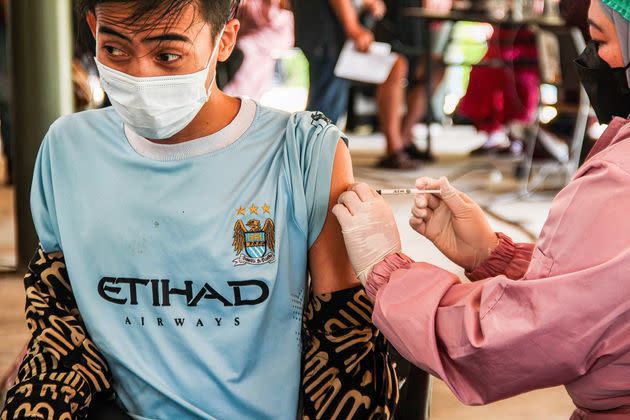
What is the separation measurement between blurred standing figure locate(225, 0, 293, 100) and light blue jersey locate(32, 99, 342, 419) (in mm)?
3629

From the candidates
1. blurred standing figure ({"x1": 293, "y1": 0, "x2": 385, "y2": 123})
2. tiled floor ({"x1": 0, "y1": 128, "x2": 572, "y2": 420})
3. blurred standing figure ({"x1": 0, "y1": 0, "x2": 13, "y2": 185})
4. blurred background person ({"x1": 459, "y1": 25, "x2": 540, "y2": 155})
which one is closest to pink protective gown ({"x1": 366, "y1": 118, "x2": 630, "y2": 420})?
tiled floor ({"x1": 0, "y1": 128, "x2": 572, "y2": 420})

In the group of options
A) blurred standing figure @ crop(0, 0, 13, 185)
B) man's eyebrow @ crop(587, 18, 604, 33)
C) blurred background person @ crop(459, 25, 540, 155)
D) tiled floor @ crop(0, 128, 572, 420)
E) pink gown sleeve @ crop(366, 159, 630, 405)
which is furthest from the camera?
blurred background person @ crop(459, 25, 540, 155)

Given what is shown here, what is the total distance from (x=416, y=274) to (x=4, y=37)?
5.82m

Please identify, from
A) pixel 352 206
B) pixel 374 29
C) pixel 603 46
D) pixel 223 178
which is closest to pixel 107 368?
pixel 223 178

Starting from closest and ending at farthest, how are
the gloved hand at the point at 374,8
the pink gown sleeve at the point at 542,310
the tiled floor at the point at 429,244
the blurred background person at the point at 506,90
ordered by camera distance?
the pink gown sleeve at the point at 542,310 < the tiled floor at the point at 429,244 < the gloved hand at the point at 374,8 < the blurred background person at the point at 506,90

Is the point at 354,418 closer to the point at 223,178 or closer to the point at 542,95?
the point at 223,178

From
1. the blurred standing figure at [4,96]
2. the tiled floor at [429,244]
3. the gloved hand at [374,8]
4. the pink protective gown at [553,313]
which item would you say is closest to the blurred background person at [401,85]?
the gloved hand at [374,8]

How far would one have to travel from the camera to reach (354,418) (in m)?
1.36

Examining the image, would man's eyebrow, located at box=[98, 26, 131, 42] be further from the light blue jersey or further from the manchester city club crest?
the manchester city club crest

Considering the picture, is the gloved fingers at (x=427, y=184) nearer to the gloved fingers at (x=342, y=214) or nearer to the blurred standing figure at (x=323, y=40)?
the gloved fingers at (x=342, y=214)

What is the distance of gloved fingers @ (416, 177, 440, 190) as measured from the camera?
1446mm

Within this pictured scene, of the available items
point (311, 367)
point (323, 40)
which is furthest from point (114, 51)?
point (323, 40)

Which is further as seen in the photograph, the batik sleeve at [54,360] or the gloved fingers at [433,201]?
the gloved fingers at [433,201]

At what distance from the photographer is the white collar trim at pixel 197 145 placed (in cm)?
145
